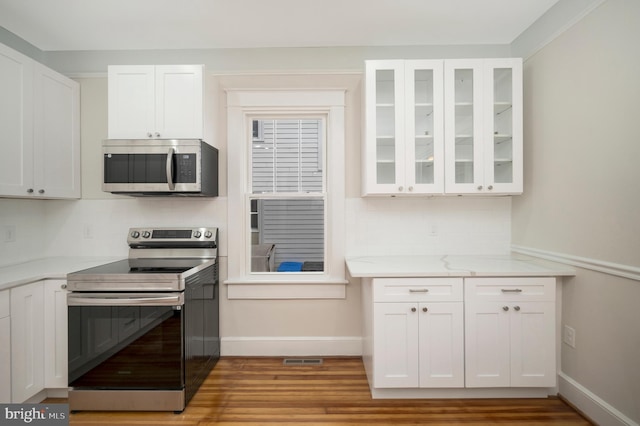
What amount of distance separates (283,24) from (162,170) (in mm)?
1461

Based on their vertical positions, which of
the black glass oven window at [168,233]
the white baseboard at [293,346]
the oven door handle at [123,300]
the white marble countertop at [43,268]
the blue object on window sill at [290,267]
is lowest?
the white baseboard at [293,346]

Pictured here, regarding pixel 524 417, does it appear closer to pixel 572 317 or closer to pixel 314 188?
pixel 572 317

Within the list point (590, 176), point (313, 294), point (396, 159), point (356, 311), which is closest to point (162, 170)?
point (313, 294)

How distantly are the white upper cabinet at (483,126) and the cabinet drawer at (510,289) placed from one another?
70 centimetres

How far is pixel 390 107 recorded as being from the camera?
2.54m

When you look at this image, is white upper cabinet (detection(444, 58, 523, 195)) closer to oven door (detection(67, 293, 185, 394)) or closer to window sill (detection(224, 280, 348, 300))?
window sill (detection(224, 280, 348, 300))

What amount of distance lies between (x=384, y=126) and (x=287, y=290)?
162cm

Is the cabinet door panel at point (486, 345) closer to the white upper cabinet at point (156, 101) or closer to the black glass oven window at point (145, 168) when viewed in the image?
the black glass oven window at point (145, 168)

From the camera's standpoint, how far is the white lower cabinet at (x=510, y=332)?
2172mm

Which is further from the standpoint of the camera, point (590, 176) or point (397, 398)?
point (397, 398)

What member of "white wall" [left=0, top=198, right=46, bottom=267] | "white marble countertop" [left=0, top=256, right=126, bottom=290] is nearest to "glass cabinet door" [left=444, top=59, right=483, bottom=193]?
"white marble countertop" [left=0, top=256, right=126, bottom=290]

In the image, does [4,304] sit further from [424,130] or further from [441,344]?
[424,130]

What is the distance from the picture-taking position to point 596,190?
1975mm

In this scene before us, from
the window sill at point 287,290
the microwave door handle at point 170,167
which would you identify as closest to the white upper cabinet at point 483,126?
the window sill at point 287,290
